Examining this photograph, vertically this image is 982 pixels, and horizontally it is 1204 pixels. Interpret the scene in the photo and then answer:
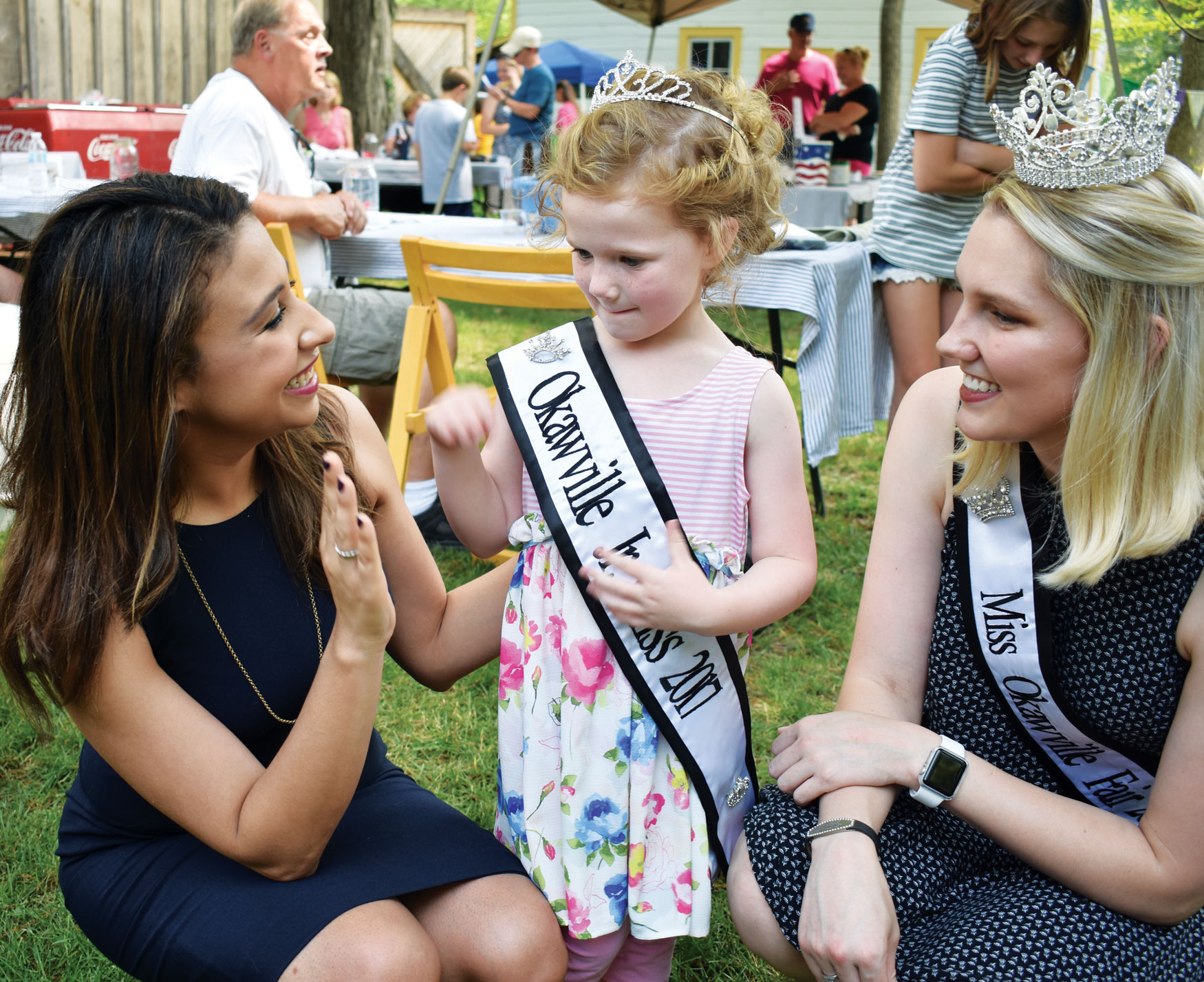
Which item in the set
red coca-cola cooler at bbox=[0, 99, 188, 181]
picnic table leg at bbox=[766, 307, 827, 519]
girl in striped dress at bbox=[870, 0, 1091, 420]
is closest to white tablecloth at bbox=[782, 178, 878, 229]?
picnic table leg at bbox=[766, 307, 827, 519]

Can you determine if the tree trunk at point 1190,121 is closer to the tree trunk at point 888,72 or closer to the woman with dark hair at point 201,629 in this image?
the woman with dark hair at point 201,629

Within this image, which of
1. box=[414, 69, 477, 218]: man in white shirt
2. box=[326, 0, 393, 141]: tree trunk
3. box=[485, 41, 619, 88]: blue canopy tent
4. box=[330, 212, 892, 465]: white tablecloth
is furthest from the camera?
box=[485, 41, 619, 88]: blue canopy tent

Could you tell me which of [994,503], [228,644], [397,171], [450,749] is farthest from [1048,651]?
[397,171]

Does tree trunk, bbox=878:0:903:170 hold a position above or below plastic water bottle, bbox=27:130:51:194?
above

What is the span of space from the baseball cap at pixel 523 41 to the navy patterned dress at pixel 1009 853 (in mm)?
11622

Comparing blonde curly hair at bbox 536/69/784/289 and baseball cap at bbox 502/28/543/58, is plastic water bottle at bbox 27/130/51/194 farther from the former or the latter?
baseball cap at bbox 502/28/543/58

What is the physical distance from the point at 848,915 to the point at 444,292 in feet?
8.81

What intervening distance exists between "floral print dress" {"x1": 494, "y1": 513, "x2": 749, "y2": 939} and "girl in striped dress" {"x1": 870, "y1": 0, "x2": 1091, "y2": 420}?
2.32 meters

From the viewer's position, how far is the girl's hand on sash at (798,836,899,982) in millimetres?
1380

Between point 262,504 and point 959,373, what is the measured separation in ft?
3.74

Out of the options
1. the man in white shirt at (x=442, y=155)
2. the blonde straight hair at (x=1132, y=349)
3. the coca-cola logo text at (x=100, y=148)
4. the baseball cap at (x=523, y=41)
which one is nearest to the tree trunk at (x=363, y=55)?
the man in white shirt at (x=442, y=155)

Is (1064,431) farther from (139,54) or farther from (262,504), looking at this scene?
(139,54)

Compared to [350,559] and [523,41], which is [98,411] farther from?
[523,41]

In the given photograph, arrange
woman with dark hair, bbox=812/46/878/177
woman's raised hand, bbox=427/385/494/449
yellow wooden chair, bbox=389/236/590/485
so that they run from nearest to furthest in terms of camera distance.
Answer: woman's raised hand, bbox=427/385/494/449 < yellow wooden chair, bbox=389/236/590/485 < woman with dark hair, bbox=812/46/878/177
